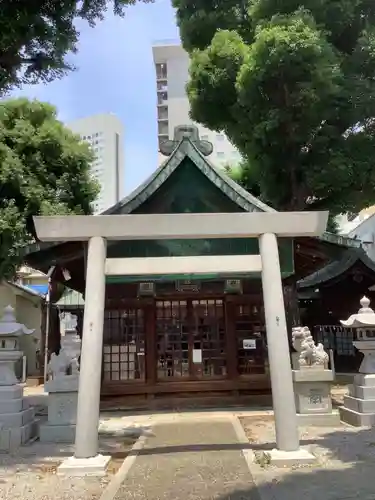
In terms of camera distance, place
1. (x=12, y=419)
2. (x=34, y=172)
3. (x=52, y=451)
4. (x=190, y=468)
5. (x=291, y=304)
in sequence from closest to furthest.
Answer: (x=190, y=468) < (x=52, y=451) < (x=12, y=419) < (x=291, y=304) < (x=34, y=172)

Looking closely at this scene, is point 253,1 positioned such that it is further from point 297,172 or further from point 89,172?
point 89,172

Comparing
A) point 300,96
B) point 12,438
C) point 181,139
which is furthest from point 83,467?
point 300,96

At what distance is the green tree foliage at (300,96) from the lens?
47.2ft

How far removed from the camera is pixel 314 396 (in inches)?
411

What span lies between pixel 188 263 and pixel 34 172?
10951mm

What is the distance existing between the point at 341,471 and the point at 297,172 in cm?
1072

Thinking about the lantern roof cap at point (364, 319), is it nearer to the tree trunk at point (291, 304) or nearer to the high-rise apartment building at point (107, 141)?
the tree trunk at point (291, 304)

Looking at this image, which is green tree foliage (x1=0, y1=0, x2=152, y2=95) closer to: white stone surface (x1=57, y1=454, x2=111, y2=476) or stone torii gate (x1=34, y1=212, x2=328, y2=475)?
stone torii gate (x1=34, y1=212, x2=328, y2=475)

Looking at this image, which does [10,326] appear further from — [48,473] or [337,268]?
[337,268]

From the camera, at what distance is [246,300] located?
13.7m

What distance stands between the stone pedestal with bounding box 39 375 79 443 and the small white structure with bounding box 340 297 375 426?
5.28m

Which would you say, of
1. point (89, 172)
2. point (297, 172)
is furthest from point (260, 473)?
point (89, 172)

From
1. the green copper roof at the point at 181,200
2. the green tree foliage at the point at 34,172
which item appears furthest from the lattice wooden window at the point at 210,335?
the green tree foliage at the point at 34,172

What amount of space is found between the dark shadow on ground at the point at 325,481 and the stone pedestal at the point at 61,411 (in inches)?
158
